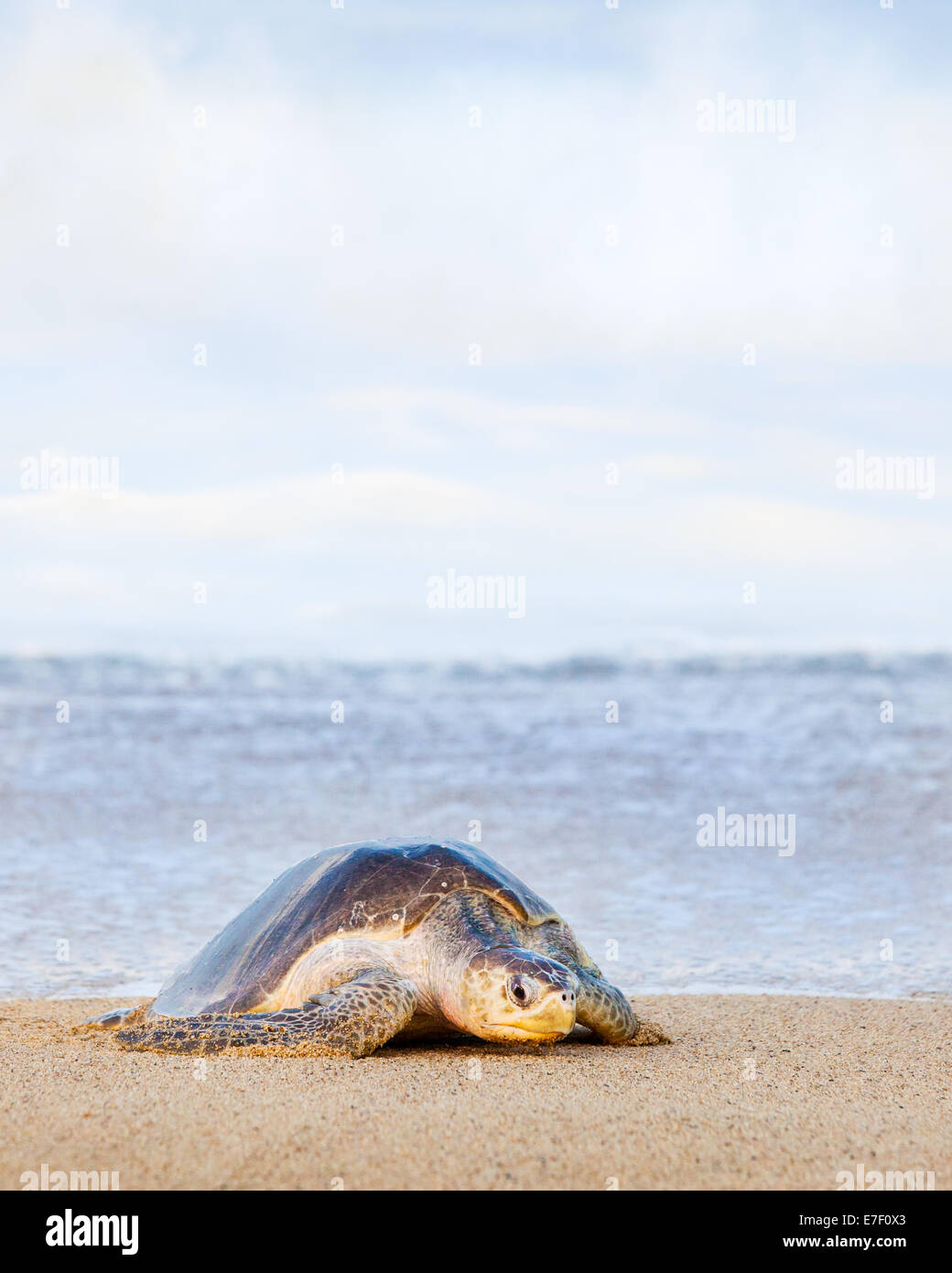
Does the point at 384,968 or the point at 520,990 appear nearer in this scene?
the point at 520,990

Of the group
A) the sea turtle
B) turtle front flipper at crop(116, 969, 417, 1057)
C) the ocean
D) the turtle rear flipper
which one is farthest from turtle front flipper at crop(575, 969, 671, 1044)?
the turtle rear flipper

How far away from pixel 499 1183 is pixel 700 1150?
554 millimetres

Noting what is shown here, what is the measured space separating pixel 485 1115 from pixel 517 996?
0.94m

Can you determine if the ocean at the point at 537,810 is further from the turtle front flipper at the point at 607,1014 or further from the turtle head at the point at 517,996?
the turtle head at the point at 517,996

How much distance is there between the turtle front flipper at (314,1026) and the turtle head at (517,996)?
277mm

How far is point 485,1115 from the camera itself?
321 centimetres

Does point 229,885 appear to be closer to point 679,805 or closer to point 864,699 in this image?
point 679,805

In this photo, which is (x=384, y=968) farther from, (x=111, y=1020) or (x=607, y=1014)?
(x=111, y=1020)

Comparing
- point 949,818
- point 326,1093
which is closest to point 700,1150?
point 326,1093

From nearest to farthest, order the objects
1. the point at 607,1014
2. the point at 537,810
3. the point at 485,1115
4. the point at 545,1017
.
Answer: the point at 485,1115, the point at 545,1017, the point at 607,1014, the point at 537,810

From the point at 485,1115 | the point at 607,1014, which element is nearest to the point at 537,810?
the point at 607,1014

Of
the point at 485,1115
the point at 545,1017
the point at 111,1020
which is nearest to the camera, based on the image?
the point at 485,1115

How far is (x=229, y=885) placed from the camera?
294 inches

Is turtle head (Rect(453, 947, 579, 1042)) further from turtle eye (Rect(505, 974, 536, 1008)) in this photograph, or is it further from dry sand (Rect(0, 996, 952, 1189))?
dry sand (Rect(0, 996, 952, 1189))
